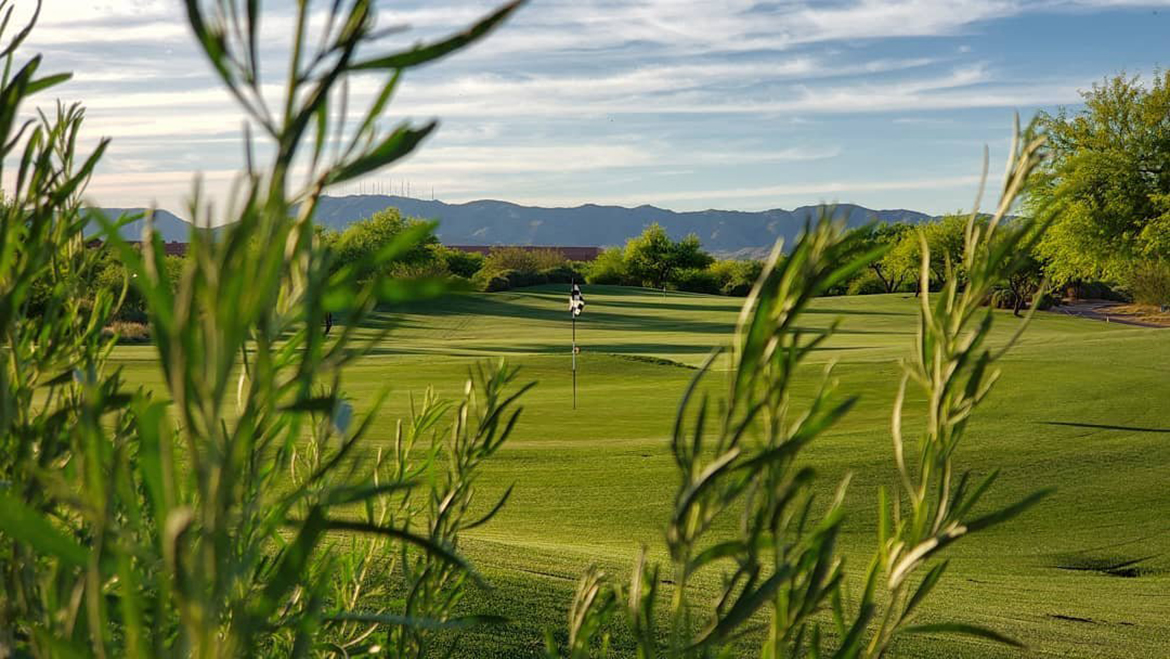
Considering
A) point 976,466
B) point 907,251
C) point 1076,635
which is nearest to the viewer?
point 1076,635

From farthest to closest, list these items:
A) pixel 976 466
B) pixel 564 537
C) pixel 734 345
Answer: pixel 976 466, pixel 564 537, pixel 734 345

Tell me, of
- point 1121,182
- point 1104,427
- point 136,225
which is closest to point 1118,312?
point 1121,182

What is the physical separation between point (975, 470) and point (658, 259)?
7223cm

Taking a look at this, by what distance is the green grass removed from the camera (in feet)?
24.4

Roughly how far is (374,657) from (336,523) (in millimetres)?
820

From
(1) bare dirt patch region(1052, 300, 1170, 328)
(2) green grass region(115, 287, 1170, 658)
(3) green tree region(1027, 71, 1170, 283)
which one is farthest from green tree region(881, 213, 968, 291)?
(2) green grass region(115, 287, 1170, 658)

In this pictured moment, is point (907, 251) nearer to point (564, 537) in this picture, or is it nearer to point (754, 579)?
point (564, 537)

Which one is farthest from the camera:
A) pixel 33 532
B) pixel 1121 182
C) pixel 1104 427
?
pixel 1121 182

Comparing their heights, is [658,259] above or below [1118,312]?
above

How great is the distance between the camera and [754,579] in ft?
2.27

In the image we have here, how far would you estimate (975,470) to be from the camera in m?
14.0

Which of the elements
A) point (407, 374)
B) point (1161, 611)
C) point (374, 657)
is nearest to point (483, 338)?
point (407, 374)

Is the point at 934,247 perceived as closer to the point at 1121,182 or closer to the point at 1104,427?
the point at 1121,182

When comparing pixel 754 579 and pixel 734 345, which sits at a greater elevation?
pixel 734 345
